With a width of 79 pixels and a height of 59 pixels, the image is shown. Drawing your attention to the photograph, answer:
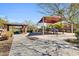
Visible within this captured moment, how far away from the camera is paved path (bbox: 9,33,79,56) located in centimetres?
386

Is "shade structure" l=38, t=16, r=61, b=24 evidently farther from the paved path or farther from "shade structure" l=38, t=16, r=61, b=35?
the paved path

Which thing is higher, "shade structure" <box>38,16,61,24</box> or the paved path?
"shade structure" <box>38,16,61,24</box>

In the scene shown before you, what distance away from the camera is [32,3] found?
12.8ft

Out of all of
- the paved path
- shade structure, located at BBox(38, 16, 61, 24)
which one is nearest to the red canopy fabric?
shade structure, located at BBox(38, 16, 61, 24)

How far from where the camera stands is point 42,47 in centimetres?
391

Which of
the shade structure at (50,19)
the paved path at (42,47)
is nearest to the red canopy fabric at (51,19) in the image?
the shade structure at (50,19)

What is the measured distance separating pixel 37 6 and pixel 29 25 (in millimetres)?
349

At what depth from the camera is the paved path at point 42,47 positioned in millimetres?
3861

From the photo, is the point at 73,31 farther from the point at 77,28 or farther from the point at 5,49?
the point at 5,49

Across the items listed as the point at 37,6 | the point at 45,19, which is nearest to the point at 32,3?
the point at 37,6

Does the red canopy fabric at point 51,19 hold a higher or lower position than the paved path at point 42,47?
higher

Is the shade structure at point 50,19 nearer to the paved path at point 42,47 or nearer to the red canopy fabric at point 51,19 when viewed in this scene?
the red canopy fabric at point 51,19

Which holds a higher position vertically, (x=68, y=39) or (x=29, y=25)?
(x=29, y=25)

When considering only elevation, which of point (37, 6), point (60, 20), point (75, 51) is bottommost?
point (75, 51)
